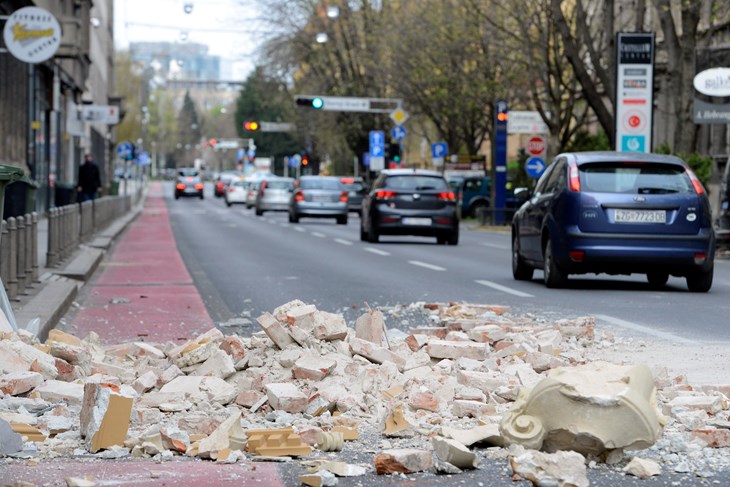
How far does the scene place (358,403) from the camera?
7559 millimetres

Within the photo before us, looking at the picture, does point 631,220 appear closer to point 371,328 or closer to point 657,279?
point 657,279

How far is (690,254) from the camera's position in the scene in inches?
661

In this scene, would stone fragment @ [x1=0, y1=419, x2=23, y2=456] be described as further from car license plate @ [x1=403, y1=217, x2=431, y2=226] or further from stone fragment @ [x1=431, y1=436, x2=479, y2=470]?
car license plate @ [x1=403, y1=217, x2=431, y2=226]

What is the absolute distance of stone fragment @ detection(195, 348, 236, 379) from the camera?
841cm

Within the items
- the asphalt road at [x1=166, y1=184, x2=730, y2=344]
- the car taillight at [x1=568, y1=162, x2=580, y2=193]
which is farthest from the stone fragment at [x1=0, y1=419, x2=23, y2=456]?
the car taillight at [x1=568, y1=162, x2=580, y2=193]

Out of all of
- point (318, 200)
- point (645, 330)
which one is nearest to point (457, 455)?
point (645, 330)

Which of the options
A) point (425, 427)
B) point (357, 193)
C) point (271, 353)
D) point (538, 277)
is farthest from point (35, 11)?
point (357, 193)

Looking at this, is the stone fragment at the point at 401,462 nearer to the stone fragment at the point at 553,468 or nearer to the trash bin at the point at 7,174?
the stone fragment at the point at 553,468

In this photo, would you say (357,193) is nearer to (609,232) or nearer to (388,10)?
(388,10)

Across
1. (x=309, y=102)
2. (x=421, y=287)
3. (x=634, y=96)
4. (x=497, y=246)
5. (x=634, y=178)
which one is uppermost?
(x=309, y=102)

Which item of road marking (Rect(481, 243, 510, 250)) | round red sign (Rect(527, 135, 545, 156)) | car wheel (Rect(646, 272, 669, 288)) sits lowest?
road marking (Rect(481, 243, 510, 250))

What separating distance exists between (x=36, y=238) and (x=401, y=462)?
35.6 feet

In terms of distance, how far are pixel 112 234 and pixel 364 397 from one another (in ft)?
82.2

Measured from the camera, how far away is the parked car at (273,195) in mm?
58312
